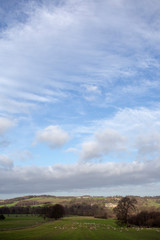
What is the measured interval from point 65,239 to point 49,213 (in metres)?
118

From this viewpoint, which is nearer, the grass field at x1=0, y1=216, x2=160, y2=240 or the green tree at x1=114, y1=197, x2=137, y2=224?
the grass field at x1=0, y1=216, x2=160, y2=240

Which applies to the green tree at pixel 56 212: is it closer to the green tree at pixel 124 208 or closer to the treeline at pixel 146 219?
the treeline at pixel 146 219

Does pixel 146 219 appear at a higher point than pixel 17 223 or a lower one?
higher

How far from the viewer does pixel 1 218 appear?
155 meters

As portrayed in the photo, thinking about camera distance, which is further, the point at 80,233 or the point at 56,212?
the point at 56,212

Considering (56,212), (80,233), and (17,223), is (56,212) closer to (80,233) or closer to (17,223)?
(17,223)

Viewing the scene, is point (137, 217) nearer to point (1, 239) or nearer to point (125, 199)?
point (125, 199)

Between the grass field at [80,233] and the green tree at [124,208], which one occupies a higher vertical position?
the green tree at [124,208]

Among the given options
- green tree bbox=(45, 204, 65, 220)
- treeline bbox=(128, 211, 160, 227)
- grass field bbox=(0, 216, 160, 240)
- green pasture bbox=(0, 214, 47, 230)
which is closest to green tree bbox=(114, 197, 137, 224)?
grass field bbox=(0, 216, 160, 240)

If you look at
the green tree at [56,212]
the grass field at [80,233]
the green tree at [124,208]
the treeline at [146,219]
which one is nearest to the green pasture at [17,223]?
the green tree at [56,212]

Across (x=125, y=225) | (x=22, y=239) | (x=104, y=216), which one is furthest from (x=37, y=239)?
(x=104, y=216)

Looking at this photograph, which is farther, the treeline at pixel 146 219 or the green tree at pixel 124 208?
the treeline at pixel 146 219

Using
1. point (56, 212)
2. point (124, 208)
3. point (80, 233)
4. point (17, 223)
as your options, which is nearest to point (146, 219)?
point (124, 208)

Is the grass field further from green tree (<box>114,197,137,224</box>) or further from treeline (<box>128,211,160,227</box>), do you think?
treeline (<box>128,211,160,227</box>)
